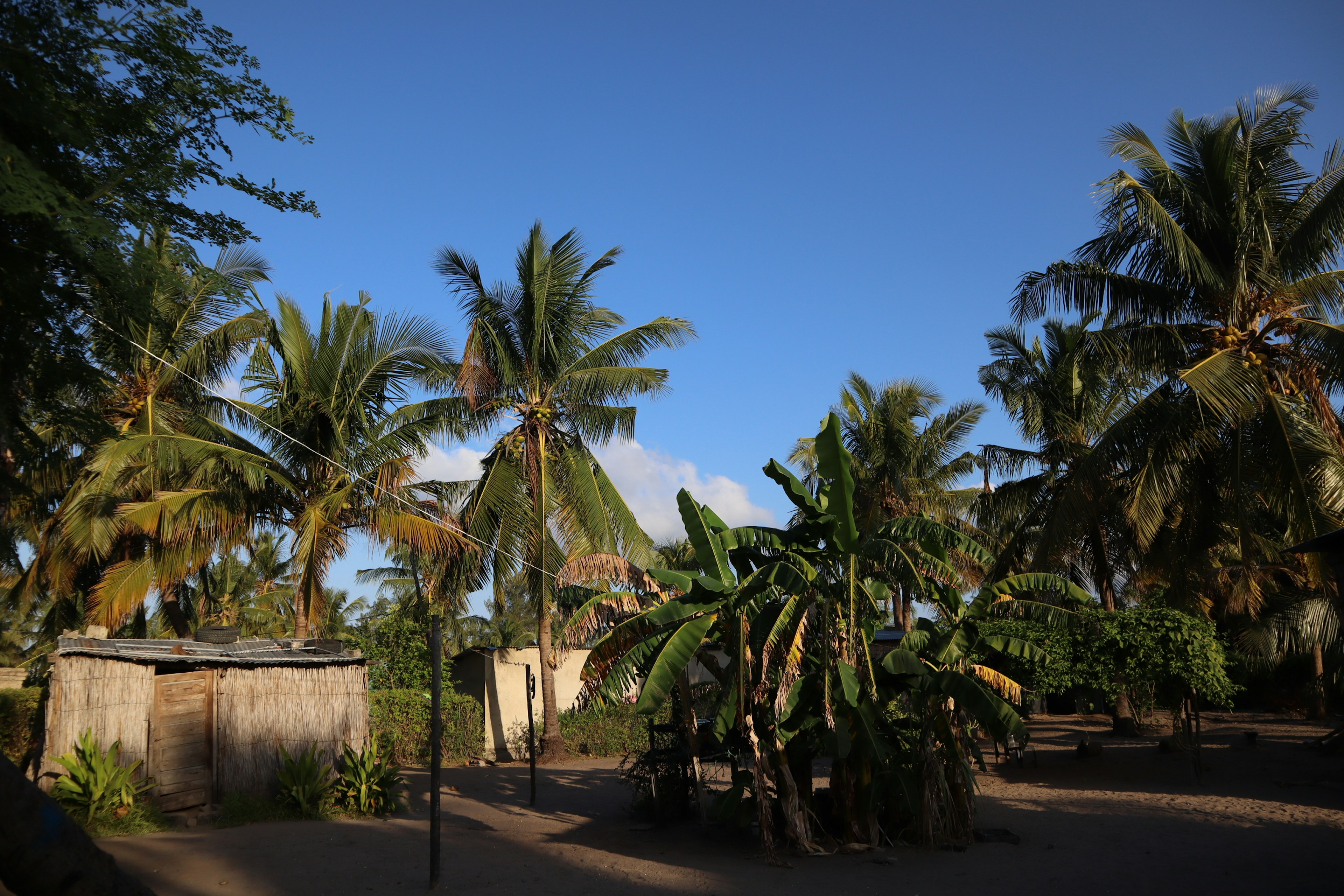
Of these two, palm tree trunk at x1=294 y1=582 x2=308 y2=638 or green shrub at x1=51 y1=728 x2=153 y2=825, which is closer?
green shrub at x1=51 y1=728 x2=153 y2=825

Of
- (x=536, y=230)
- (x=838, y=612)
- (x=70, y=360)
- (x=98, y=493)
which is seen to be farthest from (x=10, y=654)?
(x=838, y=612)

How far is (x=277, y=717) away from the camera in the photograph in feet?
42.0

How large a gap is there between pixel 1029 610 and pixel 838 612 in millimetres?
2869

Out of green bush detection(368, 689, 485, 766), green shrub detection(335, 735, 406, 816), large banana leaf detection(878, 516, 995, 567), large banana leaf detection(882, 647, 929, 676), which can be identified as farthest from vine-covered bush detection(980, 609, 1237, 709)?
green bush detection(368, 689, 485, 766)

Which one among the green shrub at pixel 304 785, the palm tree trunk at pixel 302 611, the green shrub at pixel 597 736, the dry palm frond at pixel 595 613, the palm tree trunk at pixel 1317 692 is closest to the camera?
the dry palm frond at pixel 595 613

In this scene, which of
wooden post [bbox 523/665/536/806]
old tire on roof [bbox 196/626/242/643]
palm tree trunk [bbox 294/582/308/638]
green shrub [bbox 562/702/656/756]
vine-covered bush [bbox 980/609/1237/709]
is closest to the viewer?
wooden post [bbox 523/665/536/806]

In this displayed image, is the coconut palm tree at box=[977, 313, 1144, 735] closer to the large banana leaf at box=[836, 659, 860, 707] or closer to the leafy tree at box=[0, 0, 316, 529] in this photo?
the large banana leaf at box=[836, 659, 860, 707]

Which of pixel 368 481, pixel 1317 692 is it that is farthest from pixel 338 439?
pixel 1317 692

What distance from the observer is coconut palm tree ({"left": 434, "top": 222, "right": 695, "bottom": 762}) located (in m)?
19.4

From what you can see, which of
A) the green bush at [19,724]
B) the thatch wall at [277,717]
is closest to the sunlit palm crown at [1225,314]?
the thatch wall at [277,717]

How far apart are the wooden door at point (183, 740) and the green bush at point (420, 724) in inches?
162

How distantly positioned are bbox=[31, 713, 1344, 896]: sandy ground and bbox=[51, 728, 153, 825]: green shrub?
2.33ft

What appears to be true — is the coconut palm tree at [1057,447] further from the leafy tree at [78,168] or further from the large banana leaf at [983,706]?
the leafy tree at [78,168]

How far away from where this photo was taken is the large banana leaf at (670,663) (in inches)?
380
